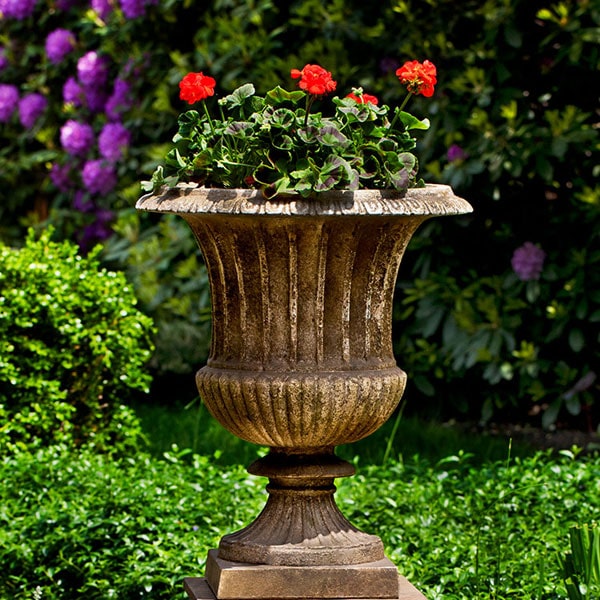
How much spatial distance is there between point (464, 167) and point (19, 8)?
160 inches

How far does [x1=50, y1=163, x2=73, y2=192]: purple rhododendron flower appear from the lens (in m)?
8.04

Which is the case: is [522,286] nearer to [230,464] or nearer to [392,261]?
[230,464]

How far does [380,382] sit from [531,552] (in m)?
1.16

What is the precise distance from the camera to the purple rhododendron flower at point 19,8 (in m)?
8.30

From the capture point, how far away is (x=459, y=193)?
19.6 feet

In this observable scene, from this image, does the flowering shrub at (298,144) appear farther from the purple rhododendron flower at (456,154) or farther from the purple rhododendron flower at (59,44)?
the purple rhododendron flower at (59,44)

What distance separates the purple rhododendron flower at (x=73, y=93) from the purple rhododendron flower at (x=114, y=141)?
0.61 m

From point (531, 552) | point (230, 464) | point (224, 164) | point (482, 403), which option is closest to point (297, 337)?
point (224, 164)

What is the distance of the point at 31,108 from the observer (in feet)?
27.2

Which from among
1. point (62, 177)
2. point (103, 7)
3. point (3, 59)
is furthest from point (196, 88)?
point (3, 59)

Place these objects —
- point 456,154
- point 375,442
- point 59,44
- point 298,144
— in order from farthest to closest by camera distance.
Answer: point 59,44
point 456,154
point 375,442
point 298,144

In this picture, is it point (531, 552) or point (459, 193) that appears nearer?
point (531, 552)

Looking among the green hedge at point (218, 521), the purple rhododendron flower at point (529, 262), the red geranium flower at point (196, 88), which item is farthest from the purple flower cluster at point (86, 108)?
the red geranium flower at point (196, 88)

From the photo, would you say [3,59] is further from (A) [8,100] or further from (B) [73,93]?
(B) [73,93]
